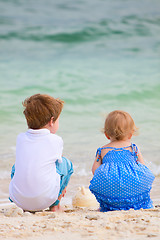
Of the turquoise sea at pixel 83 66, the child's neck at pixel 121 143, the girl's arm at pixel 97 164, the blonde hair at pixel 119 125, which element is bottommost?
the turquoise sea at pixel 83 66

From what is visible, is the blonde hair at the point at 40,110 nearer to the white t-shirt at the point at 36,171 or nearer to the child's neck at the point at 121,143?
the white t-shirt at the point at 36,171

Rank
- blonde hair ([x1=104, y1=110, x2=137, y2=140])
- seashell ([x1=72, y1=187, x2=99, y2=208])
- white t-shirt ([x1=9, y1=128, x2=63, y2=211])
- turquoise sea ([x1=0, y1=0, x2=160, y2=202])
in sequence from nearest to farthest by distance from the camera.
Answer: white t-shirt ([x1=9, y1=128, x2=63, y2=211]) → blonde hair ([x1=104, y1=110, x2=137, y2=140]) → seashell ([x1=72, y1=187, x2=99, y2=208]) → turquoise sea ([x1=0, y1=0, x2=160, y2=202])

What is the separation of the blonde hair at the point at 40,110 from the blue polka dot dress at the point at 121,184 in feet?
1.72

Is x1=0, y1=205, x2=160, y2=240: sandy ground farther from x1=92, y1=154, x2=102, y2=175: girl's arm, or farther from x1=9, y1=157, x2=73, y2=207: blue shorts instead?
x1=92, y1=154, x2=102, y2=175: girl's arm

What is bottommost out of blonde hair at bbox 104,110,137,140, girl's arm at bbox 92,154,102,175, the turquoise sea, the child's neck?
the turquoise sea

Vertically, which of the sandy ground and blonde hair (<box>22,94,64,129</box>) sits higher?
blonde hair (<box>22,94,64,129</box>)


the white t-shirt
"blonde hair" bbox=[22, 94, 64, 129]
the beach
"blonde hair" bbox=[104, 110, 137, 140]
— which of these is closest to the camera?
the beach

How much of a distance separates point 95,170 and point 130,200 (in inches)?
13.2

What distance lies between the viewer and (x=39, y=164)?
2590 millimetres

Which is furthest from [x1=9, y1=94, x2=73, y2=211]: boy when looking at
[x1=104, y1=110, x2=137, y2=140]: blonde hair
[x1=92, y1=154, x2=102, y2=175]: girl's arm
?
[x1=104, y1=110, x2=137, y2=140]: blonde hair

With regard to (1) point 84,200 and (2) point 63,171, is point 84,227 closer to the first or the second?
(2) point 63,171

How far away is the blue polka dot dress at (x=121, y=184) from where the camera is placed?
8.73 feet

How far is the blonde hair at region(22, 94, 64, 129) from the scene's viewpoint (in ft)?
8.91

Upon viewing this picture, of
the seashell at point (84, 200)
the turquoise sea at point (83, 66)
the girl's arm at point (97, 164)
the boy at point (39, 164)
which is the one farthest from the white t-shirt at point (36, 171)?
the turquoise sea at point (83, 66)
